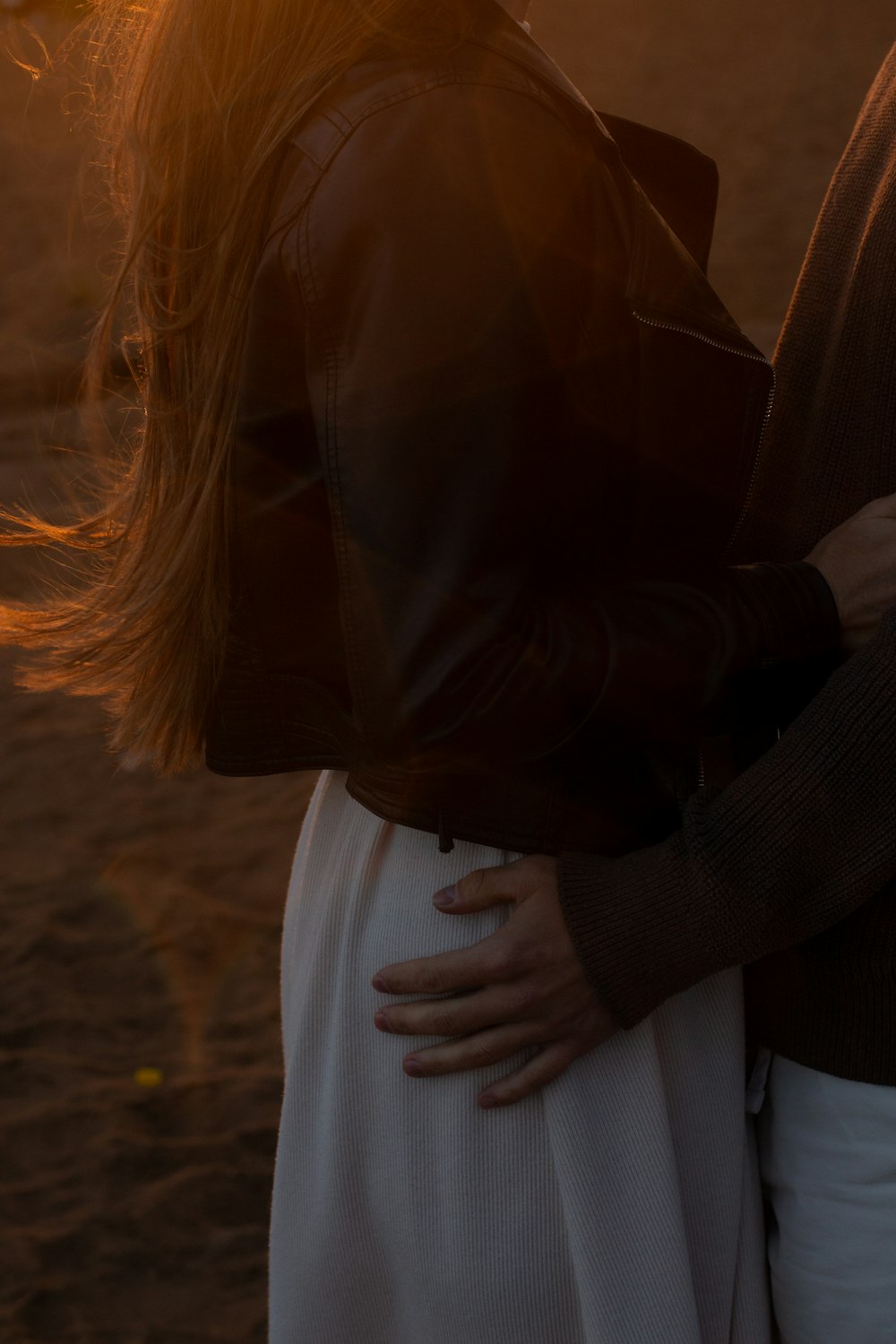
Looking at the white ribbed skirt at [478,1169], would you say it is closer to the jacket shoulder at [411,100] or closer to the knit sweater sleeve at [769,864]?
the knit sweater sleeve at [769,864]

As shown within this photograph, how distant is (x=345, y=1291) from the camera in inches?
42.8

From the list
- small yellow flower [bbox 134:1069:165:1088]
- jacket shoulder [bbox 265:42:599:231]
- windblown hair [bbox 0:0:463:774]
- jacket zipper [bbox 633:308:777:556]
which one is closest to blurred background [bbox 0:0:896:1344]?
small yellow flower [bbox 134:1069:165:1088]

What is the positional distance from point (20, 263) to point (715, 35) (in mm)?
7162

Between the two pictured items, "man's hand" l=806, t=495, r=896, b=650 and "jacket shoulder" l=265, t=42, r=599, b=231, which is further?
"man's hand" l=806, t=495, r=896, b=650

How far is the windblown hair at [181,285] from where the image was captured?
0.91m

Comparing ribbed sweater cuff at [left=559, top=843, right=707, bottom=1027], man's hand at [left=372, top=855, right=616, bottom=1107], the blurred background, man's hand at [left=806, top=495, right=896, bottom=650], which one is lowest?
the blurred background

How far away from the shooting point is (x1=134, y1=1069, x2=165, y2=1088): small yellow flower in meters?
2.97

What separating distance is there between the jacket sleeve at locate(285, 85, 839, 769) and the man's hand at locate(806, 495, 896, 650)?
10 centimetres

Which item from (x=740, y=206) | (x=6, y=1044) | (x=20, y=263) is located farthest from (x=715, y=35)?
(x=6, y=1044)

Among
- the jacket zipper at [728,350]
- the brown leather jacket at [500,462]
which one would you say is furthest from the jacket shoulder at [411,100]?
the jacket zipper at [728,350]

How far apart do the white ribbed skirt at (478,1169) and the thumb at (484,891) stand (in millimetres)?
25

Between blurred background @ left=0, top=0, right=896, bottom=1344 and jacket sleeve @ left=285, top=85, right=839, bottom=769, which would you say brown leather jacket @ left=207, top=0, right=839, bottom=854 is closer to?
jacket sleeve @ left=285, top=85, right=839, bottom=769

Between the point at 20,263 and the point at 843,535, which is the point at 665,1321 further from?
the point at 20,263

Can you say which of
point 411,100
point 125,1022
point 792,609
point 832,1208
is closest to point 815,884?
point 792,609
